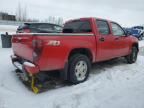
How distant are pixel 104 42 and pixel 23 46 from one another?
251 centimetres

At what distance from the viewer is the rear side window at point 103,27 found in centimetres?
602

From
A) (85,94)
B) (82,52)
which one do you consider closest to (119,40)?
(82,52)

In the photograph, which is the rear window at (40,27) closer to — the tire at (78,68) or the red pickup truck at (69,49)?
the red pickup truck at (69,49)

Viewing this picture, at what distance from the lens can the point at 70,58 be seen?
16.6ft

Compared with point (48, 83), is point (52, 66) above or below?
above

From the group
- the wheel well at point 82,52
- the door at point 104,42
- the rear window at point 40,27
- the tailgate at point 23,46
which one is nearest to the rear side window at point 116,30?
the door at point 104,42

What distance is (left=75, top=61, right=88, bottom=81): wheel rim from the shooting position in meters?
5.19

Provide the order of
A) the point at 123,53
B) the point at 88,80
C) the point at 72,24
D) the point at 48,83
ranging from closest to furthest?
1. the point at 48,83
2. the point at 88,80
3. the point at 72,24
4. the point at 123,53

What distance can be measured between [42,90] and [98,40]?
2213 millimetres

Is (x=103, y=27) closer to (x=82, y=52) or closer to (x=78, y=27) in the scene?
(x=78, y=27)

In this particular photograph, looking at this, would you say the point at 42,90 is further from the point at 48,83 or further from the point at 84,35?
the point at 84,35

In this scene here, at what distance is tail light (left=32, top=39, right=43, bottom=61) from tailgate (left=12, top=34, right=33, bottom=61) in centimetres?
14

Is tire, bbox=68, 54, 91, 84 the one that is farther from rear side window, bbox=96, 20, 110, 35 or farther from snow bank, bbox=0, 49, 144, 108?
rear side window, bbox=96, 20, 110, 35

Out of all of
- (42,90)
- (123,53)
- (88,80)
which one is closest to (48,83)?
(42,90)
